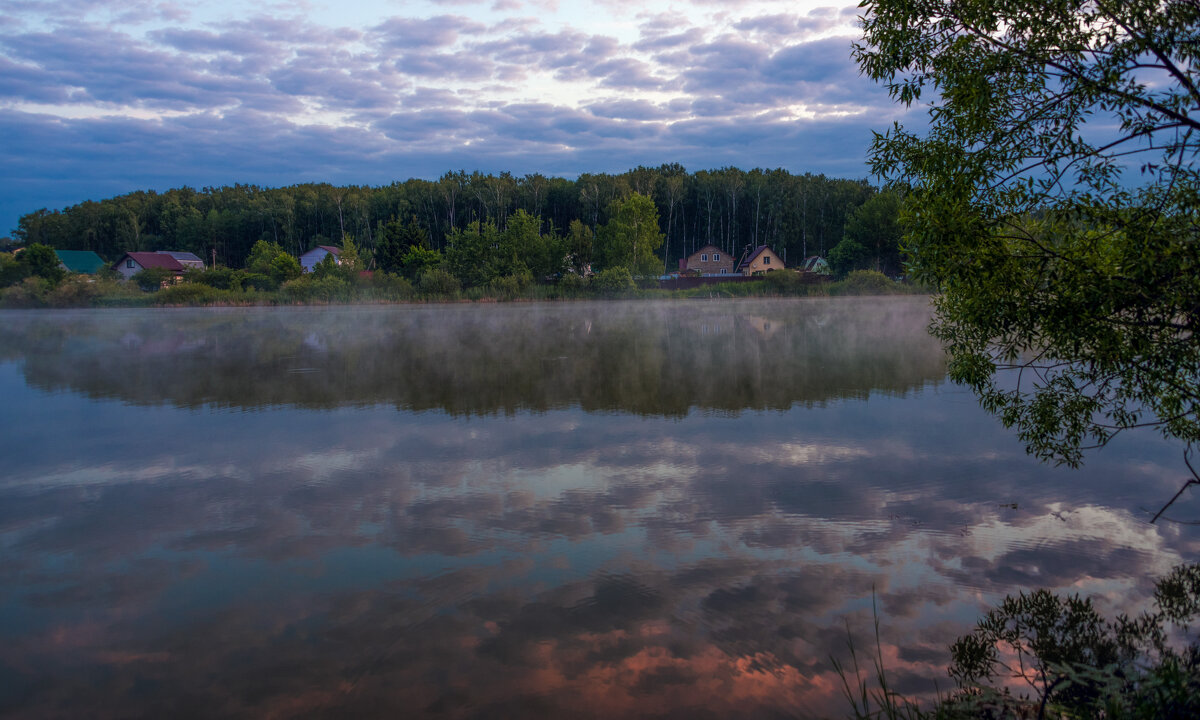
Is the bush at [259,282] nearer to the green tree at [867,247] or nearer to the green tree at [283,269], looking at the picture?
the green tree at [283,269]

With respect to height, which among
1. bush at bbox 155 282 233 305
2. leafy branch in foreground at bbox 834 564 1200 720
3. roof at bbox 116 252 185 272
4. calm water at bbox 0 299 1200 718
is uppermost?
roof at bbox 116 252 185 272

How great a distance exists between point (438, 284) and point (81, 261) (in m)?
74.3

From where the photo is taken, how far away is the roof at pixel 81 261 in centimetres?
11441

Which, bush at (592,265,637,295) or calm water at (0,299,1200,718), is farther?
bush at (592,265,637,295)

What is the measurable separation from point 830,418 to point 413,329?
103 ft

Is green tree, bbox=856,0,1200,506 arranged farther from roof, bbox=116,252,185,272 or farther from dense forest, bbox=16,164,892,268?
roof, bbox=116,252,185,272

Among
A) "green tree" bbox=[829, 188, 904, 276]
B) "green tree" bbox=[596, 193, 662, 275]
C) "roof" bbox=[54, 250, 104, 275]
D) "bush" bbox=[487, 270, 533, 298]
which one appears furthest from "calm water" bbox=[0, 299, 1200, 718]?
"roof" bbox=[54, 250, 104, 275]

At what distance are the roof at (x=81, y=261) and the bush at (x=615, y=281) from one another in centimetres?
8484

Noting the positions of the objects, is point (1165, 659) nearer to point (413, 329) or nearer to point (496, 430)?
point (496, 430)

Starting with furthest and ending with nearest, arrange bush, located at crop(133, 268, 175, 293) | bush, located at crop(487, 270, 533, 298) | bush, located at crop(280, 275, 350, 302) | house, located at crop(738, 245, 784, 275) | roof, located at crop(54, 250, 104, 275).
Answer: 1. roof, located at crop(54, 250, 104, 275)
2. house, located at crop(738, 245, 784, 275)
3. bush, located at crop(133, 268, 175, 293)
4. bush, located at crop(487, 270, 533, 298)
5. bush, located at crop(280, 275, 350, 302)

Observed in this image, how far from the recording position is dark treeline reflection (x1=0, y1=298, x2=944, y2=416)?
62.0ft

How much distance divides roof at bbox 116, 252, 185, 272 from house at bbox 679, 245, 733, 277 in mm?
80629

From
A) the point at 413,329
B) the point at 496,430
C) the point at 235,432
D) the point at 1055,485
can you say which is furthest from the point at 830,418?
the point at 413,329

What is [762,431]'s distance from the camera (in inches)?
565
